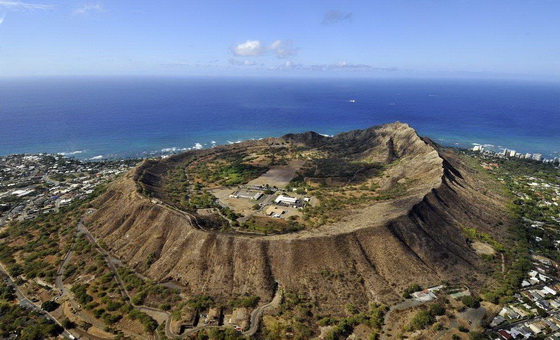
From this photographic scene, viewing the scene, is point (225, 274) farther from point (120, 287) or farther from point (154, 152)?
point (154, 152)

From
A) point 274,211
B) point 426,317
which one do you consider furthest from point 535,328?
→ point 274,211

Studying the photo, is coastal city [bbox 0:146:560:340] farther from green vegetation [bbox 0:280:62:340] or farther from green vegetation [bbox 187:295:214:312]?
green vegetation [bbox 0:280:62:340]

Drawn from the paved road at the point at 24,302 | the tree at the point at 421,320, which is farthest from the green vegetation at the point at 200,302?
the tree at the point at 421,320

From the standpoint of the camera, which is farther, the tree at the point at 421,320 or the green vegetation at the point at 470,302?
the green vegetation at the point at 470,302

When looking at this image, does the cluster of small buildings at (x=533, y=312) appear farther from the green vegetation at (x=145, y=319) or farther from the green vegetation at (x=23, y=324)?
the green vegetation at (x=23, y=324)

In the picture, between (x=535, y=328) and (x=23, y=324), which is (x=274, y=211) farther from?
(x=535, y=328)
